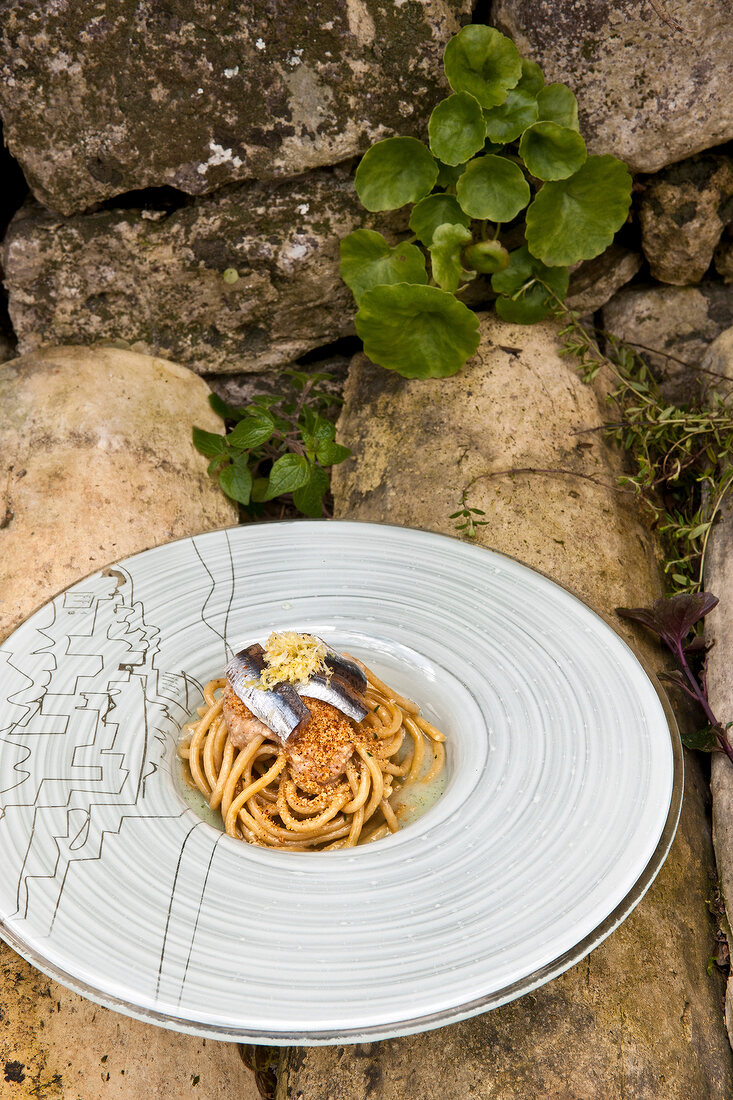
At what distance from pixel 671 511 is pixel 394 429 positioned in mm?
1138

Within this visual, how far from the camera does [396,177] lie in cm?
309

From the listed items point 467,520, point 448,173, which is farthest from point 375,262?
point 467,520

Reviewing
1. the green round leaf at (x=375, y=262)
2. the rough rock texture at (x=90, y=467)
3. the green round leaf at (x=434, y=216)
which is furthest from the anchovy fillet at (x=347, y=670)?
the green round leaf at (x=434, y=216)

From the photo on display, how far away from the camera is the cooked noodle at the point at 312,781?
2.15 meters

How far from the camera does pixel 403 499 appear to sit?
10.1 feet

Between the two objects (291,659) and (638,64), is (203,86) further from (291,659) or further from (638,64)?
(291,659)

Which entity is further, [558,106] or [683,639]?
[558,106]

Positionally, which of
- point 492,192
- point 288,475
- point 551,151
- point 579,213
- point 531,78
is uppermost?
point 531,78

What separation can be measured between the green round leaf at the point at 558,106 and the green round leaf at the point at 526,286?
48cm

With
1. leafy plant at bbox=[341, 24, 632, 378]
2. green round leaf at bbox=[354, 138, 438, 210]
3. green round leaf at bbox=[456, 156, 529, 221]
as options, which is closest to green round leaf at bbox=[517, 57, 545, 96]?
leafy plant at bbox=[341, 24, 632, 378]

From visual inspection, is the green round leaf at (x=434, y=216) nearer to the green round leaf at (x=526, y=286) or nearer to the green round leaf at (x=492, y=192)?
the green round leaf at (x=492, y=192)

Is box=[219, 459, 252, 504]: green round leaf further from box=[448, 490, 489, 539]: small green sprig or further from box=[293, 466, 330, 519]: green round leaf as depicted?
box=[448, 490, 489, 539]: small green sprig

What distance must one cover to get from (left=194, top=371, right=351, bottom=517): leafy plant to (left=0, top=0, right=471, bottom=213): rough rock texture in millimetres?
855

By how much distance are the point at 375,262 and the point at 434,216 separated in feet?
0.89
